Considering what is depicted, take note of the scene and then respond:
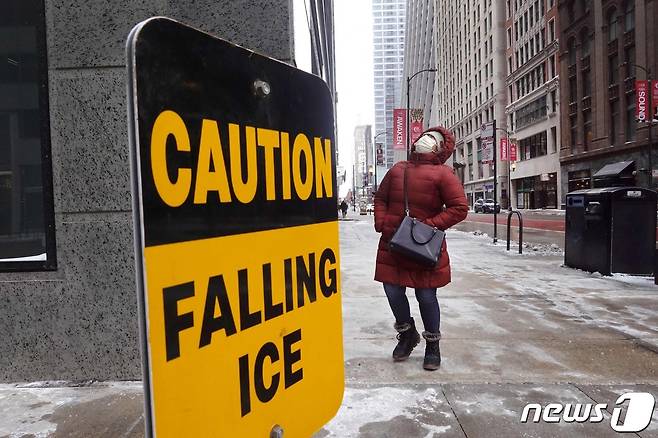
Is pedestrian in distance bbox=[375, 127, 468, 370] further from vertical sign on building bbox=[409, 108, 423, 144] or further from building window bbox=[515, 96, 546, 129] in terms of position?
building window bbox=[515, 96, 546, 129]

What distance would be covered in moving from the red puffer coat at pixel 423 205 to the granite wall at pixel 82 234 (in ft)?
6.97

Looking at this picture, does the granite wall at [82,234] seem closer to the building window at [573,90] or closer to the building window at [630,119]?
the building window at [630,119]

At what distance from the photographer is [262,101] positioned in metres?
1.41

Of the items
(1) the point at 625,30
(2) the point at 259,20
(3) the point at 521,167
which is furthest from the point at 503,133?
(2) the point at 259,20

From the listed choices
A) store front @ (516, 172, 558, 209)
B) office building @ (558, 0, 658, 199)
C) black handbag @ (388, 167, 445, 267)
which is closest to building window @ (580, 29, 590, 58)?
office building @ (558, 0, 658, 199)

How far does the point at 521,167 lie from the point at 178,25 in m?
65.6

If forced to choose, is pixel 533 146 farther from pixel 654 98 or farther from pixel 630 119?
pixel 654 98

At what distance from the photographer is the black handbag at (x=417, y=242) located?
3645 millimetres

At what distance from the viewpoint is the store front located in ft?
173

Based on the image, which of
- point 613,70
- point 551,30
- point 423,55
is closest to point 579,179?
point 613,70

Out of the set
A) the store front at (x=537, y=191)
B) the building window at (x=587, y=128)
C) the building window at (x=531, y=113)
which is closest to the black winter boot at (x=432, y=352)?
the building window at (x=587, y=128)

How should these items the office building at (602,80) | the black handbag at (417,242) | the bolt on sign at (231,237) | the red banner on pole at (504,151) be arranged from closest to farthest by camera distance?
the bolt on sign at (231,237) < the black handbag at (417,242) < the office building at (602,80) < the red banner on pole at (504,151)

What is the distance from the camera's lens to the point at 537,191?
56.5 metres

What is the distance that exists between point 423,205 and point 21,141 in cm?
351
